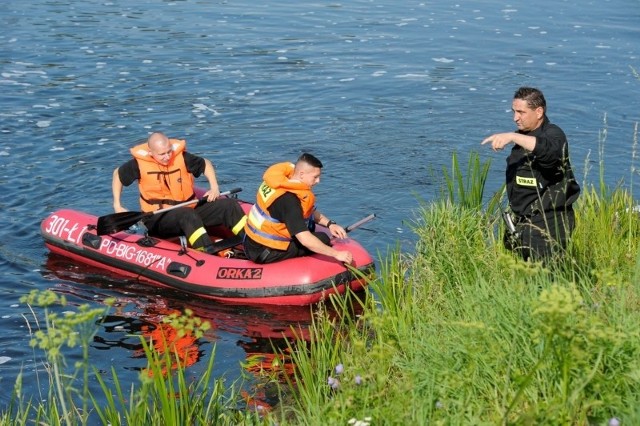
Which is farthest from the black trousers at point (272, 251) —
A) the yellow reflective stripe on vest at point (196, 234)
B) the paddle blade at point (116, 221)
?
the paddle blade at point (116, 221)

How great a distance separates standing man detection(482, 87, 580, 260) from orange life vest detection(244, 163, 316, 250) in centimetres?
183

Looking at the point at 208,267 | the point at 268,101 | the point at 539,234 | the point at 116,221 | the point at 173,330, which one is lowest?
the point at 173,330

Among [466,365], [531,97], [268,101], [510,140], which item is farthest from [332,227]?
[268,101]

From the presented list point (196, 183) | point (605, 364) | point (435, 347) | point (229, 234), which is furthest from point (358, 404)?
point (196, 183)

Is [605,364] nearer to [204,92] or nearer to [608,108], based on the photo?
[608,108]

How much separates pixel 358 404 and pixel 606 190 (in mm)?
4011

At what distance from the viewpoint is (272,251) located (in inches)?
323

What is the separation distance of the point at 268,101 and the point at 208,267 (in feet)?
20.1

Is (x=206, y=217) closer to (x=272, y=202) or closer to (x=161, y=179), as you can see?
(x=161, y=179)

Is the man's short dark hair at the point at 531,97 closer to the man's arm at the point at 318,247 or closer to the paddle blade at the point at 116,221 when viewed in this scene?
the man's arm at the point at 318,247

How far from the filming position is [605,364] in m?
4.14

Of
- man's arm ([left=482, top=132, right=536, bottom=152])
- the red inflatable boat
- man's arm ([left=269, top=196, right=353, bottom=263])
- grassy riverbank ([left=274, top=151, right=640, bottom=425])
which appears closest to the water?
the red inflatable boat

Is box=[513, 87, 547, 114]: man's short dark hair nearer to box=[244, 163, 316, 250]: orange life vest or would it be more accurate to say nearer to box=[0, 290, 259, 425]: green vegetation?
box=[244, 163, 316, 250]: orange life vest

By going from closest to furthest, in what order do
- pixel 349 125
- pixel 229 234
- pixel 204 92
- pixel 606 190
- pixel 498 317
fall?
pixel 498 317 < pixel 606 190 < pixel 229 234 < pixel 349 125 < pixel 204 92
